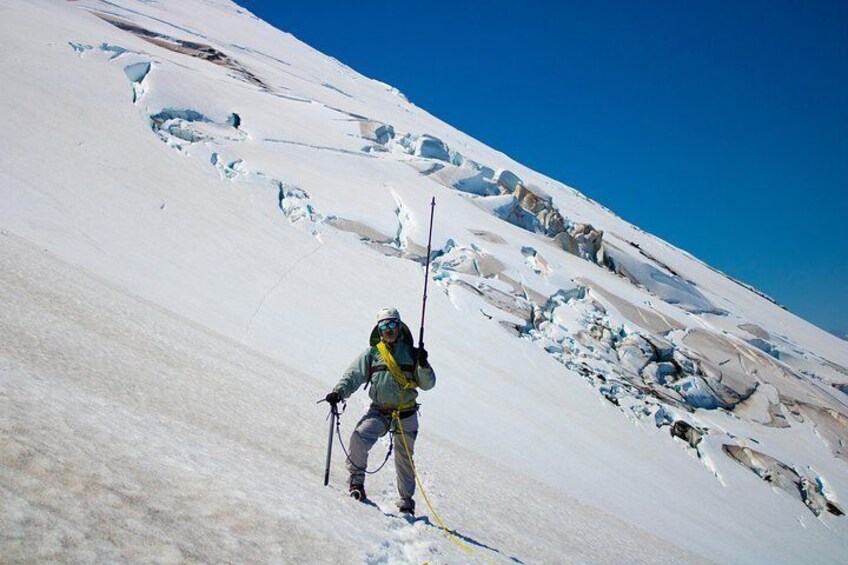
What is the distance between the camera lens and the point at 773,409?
810 inches

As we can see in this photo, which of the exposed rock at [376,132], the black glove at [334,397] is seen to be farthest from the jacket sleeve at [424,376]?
the exposed rock at [376,132]

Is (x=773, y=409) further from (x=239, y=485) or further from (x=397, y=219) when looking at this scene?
(x=239, y=485)

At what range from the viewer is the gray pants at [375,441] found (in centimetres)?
582

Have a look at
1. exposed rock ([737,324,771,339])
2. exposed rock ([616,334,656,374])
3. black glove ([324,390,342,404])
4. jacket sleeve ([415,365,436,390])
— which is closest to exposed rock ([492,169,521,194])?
exposed rock ([616,334,656,374])

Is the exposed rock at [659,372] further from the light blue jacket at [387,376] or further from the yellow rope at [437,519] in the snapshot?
the light blue jacket at [387,376]

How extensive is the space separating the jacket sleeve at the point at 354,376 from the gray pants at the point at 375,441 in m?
0.38

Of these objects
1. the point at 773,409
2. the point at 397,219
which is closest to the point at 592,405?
the point at 773,409

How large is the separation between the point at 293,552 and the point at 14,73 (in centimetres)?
2584

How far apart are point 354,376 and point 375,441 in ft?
2.44

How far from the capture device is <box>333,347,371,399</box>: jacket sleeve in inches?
230

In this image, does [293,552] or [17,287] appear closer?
[293,552]

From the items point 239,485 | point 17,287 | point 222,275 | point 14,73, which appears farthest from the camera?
point 14,73

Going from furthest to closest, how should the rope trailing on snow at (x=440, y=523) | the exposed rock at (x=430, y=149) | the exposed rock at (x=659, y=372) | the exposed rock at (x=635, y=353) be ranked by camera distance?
the exposed rock at (x=430, y=149) → the exposed rock at (x=635, y=353) → the exposed rock at (x=659, y=372) → the rope trailing on snow at (x=440, y=523)

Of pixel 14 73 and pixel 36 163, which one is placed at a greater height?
pixel 14 73
